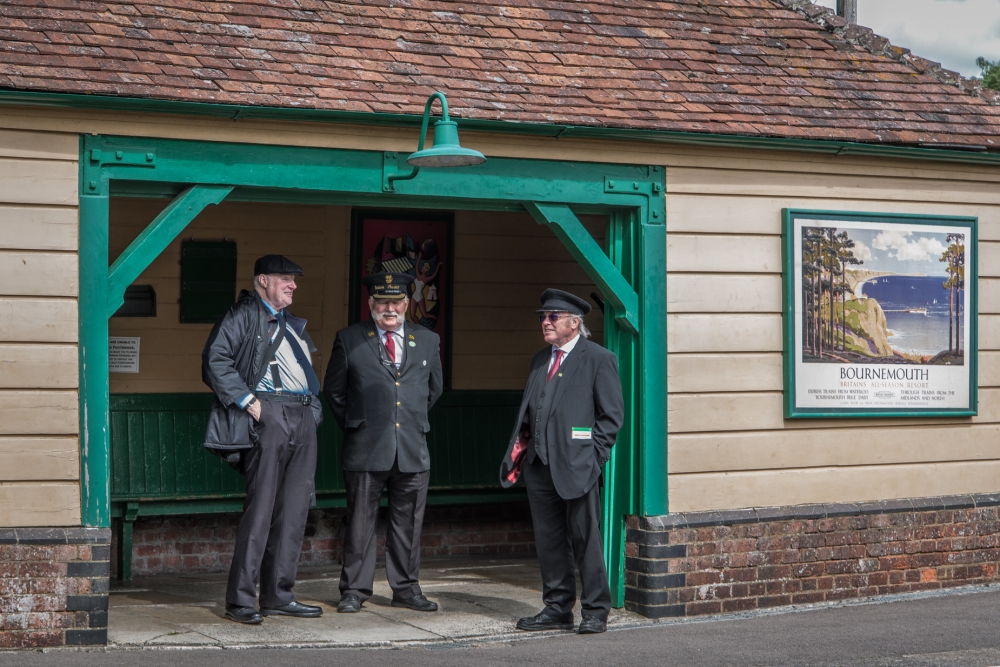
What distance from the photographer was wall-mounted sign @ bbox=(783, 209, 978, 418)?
862 cm

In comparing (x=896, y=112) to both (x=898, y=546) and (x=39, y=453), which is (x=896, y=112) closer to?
(x=898, y=546)

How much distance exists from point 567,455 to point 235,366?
1907mm

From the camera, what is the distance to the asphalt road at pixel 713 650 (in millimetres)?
6738

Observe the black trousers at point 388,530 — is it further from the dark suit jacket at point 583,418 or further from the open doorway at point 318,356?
the open doorway at point 318,356

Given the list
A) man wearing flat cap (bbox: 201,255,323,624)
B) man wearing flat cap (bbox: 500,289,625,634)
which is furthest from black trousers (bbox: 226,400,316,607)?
man wearing flat cap (bbox: 500,289,625,634)

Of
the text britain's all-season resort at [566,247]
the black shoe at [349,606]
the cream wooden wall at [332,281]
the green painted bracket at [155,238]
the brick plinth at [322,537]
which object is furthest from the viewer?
the brick plinth at [322,537]

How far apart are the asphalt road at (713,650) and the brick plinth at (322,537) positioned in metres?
2.76

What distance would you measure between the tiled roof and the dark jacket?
3.98ft

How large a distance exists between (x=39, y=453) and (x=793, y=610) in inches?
178

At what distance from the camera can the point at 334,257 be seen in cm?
998

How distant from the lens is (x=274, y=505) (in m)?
7.85

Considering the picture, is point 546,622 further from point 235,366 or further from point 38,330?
point 38,330

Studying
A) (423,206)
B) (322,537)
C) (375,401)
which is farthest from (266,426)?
(322,537)

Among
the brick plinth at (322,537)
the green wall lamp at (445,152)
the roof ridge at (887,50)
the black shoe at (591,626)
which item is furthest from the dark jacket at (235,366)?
the roof ridge at (887,50)
